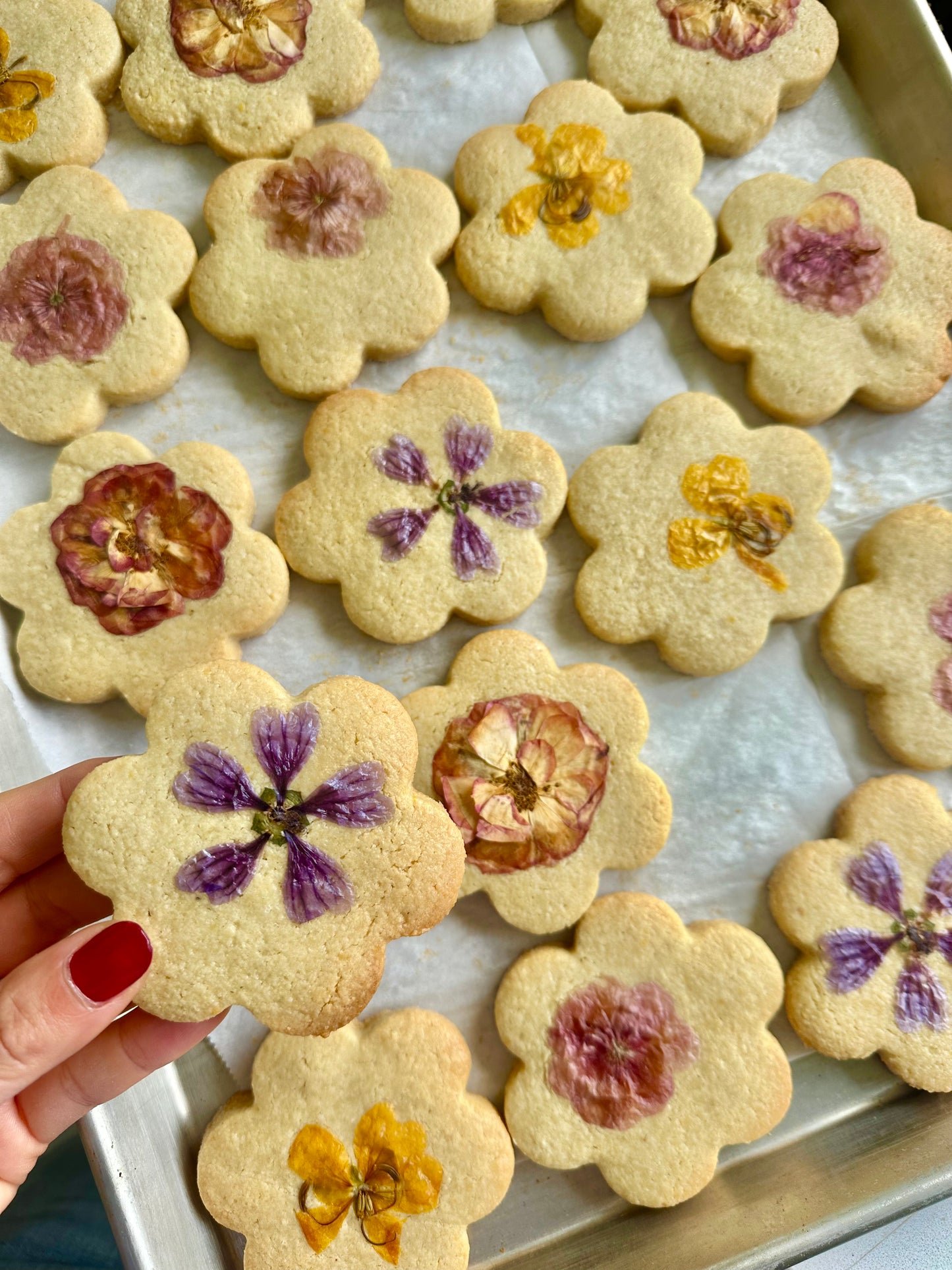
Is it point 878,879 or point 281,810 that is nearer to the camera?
point 281,810

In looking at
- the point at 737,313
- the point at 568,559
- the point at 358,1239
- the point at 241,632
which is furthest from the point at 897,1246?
the point at 737,313

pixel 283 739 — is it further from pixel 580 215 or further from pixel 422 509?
pixel 580 215

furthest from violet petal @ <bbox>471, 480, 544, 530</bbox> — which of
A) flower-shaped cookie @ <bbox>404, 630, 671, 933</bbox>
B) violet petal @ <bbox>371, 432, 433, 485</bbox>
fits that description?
flower-shaped cookie @ <bbox>404, 630, 671, 933</bbox>

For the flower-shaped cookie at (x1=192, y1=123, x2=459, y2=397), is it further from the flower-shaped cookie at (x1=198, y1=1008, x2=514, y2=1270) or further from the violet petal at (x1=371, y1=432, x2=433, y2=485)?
the flower-shaped cookie at (x1=198, y1=1008, x2=514, y2=1270)

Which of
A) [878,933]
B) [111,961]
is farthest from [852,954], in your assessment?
[111,961]

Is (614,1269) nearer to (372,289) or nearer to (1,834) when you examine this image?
(1,834)
